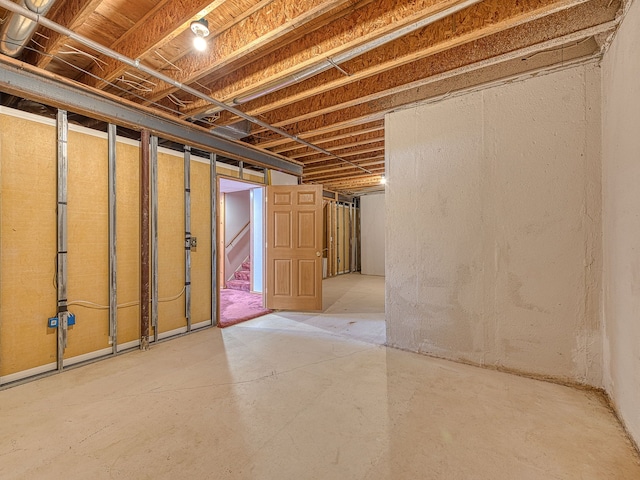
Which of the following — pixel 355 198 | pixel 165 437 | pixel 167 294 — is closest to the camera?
pixel 165 437

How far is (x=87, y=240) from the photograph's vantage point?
9.78ft

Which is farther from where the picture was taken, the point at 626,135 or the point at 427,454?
the point at 626,135

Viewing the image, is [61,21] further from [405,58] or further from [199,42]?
[405,58]

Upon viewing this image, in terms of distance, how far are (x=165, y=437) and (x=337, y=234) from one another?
773 centimetres

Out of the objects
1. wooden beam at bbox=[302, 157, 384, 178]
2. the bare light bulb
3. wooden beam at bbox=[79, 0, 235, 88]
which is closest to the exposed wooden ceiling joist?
wooden beam at bbox=[79, 0, 235, 88]

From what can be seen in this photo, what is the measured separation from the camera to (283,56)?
2572 mm

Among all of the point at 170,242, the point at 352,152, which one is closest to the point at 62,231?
the point at 170,242

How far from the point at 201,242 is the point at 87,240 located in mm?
1313

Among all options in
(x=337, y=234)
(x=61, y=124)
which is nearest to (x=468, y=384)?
(x=61, y=124)

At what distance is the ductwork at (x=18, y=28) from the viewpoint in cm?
178

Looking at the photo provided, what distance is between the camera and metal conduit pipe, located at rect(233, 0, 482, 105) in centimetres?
188

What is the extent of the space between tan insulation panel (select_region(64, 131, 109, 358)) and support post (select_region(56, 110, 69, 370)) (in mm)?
59

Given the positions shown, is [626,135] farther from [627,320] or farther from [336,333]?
[336,333]

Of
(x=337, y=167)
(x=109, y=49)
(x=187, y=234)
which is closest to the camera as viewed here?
(x=109, y=49)
